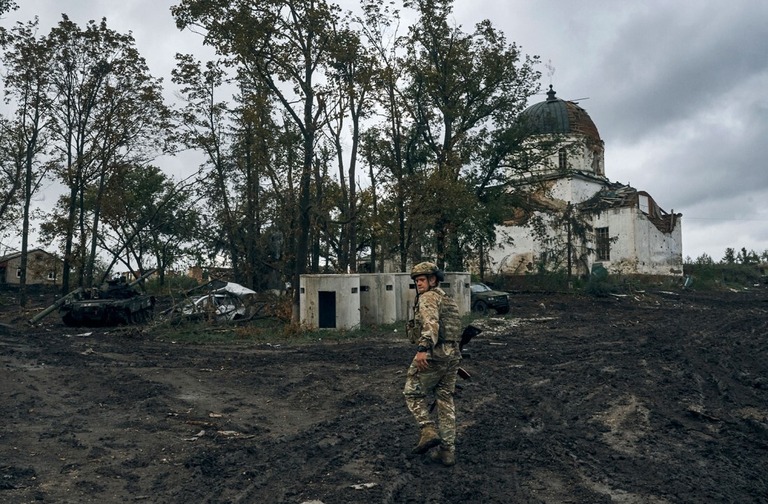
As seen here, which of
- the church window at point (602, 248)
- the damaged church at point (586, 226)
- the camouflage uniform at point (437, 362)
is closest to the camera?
the camouflage uniform at point (437, 362)

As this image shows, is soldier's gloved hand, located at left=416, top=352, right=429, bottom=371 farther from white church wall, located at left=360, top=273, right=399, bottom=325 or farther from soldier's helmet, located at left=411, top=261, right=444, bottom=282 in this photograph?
white church wall, located at left=360, top=273, right=399, bottom=325

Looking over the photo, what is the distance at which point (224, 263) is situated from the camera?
122ft

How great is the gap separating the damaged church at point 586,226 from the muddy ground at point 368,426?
26.9 meters

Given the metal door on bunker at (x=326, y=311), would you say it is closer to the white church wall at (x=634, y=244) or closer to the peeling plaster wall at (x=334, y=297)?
the peeling plaster wall at (x=334, y=297)

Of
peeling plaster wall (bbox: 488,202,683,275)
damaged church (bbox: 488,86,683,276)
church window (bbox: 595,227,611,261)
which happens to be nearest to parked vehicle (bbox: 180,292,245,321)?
damaged church (bbox: 488,86,683,276)

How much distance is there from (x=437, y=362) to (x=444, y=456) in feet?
2.86

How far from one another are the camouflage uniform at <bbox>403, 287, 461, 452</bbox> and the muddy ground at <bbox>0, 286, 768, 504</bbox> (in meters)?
0.47

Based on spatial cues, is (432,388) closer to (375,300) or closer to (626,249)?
(375,300)

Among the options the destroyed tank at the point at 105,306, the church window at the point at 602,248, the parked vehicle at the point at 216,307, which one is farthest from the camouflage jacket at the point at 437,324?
the church window at the point at 602,248

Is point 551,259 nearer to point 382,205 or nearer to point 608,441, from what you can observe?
point 382,205

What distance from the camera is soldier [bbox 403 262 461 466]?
252 inches

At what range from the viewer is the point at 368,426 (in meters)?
7.97

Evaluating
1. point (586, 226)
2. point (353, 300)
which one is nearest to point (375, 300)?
point (353, 300)

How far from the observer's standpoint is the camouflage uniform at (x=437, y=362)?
6523 millimetres
